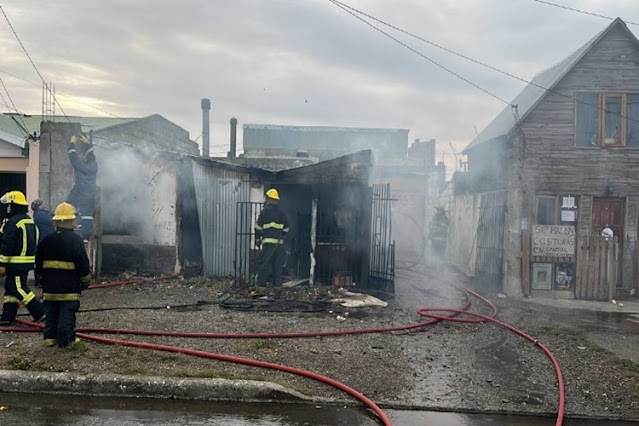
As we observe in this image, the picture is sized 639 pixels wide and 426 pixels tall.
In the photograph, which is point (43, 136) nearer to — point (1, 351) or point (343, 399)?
point (1, 351)

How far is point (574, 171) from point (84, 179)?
11942 millimetres

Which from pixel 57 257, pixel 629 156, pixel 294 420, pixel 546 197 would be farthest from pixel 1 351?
pixel 629 156

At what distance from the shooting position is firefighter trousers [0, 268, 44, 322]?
7.07m

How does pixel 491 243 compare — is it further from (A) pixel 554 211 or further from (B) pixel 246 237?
(B) pixel 246 237

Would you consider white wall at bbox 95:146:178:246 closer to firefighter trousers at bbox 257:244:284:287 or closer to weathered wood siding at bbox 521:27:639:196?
firefighter trousers at bbox 257:244:284:287

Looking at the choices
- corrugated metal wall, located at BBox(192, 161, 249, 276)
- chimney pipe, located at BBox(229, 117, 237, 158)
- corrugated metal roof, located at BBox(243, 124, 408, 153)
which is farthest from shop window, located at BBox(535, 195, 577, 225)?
corrugated metal roof, located at BBox(243, 124, 408, 153)

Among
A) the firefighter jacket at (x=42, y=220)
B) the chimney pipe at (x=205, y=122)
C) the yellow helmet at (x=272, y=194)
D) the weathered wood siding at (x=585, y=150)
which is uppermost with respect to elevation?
the chimney pipe at (x=205, y=122)

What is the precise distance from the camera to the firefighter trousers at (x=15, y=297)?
23.2 feet

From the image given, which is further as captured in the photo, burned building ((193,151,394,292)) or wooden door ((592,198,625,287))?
wooden door ((592,198,625,287))

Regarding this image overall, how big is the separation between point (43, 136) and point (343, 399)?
9523mm

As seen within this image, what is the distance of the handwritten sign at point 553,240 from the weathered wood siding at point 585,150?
0.42m

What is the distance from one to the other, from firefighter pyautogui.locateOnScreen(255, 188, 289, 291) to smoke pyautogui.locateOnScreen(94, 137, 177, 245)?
8.64 feet

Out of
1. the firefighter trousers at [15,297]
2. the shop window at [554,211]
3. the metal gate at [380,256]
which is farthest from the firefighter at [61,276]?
the shop window at [554,211]

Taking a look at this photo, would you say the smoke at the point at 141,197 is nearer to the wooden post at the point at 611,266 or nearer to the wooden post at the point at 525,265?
the wooden post at the point at 525,265
